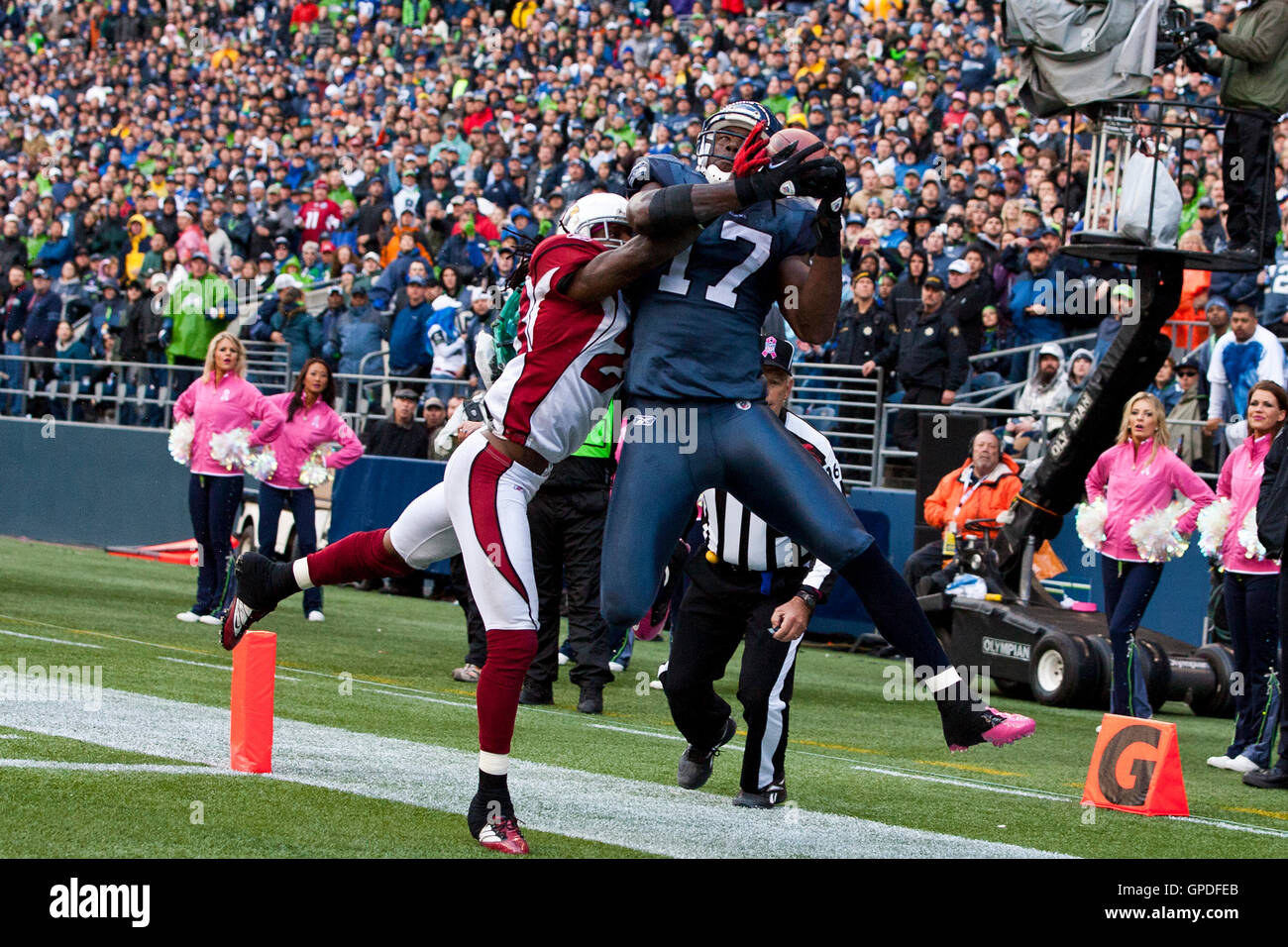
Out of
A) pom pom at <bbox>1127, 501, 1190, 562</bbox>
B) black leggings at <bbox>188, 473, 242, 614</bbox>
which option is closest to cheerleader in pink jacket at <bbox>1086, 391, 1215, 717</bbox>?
pom pom at <bbox>1127, 501, 1190, 562</bbox>

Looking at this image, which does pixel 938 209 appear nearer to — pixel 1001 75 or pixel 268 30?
pixel 1001 75

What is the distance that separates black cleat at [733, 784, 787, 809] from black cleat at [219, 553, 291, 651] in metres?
1.70

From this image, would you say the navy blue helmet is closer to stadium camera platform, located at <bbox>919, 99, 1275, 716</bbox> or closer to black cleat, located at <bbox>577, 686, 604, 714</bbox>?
black cleat, located at <bbox>577, 686, 604, 714</bbox>

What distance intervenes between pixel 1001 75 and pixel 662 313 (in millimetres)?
13500

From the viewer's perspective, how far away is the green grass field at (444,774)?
490cm

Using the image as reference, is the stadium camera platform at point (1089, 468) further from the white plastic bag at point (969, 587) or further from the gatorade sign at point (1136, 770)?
the gatorade sign at point (1136, 770)

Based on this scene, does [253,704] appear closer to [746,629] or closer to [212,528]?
[746,629]

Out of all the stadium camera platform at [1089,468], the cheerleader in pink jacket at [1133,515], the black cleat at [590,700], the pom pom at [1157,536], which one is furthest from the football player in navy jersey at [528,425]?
the stadium camera platform at [1089,468]

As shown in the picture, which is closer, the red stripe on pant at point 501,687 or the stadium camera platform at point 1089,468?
the red stripe on pant at point 501,687

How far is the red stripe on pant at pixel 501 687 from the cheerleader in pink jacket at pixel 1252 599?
4.60 metres

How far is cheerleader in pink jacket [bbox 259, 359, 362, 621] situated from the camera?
12.4 m

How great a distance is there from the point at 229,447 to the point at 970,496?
505 cm

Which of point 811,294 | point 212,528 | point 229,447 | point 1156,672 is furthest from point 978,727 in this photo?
point 212,528
